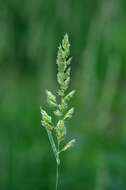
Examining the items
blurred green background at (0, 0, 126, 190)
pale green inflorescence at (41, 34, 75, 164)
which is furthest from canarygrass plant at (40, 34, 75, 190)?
blurred green background at (0, 0, 126, 190)

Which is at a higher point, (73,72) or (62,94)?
(73,72)

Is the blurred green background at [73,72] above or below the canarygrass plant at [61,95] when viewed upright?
above

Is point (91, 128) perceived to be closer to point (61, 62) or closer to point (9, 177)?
point (9, 177)

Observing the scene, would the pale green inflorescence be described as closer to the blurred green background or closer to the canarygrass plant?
the canarygrass plant

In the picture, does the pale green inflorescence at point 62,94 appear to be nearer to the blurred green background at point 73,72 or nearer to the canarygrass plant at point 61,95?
the canarygrass plant at point 61,95

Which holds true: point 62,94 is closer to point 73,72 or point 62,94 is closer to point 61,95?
point 61,95

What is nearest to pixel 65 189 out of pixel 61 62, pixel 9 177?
pixel 9 177

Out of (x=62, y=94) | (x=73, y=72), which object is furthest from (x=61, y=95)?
(x=73, y=72)

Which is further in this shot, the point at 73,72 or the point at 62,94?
the point at 73,72

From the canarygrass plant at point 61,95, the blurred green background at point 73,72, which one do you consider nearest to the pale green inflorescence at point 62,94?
the canarygrass plant at point 61,95
